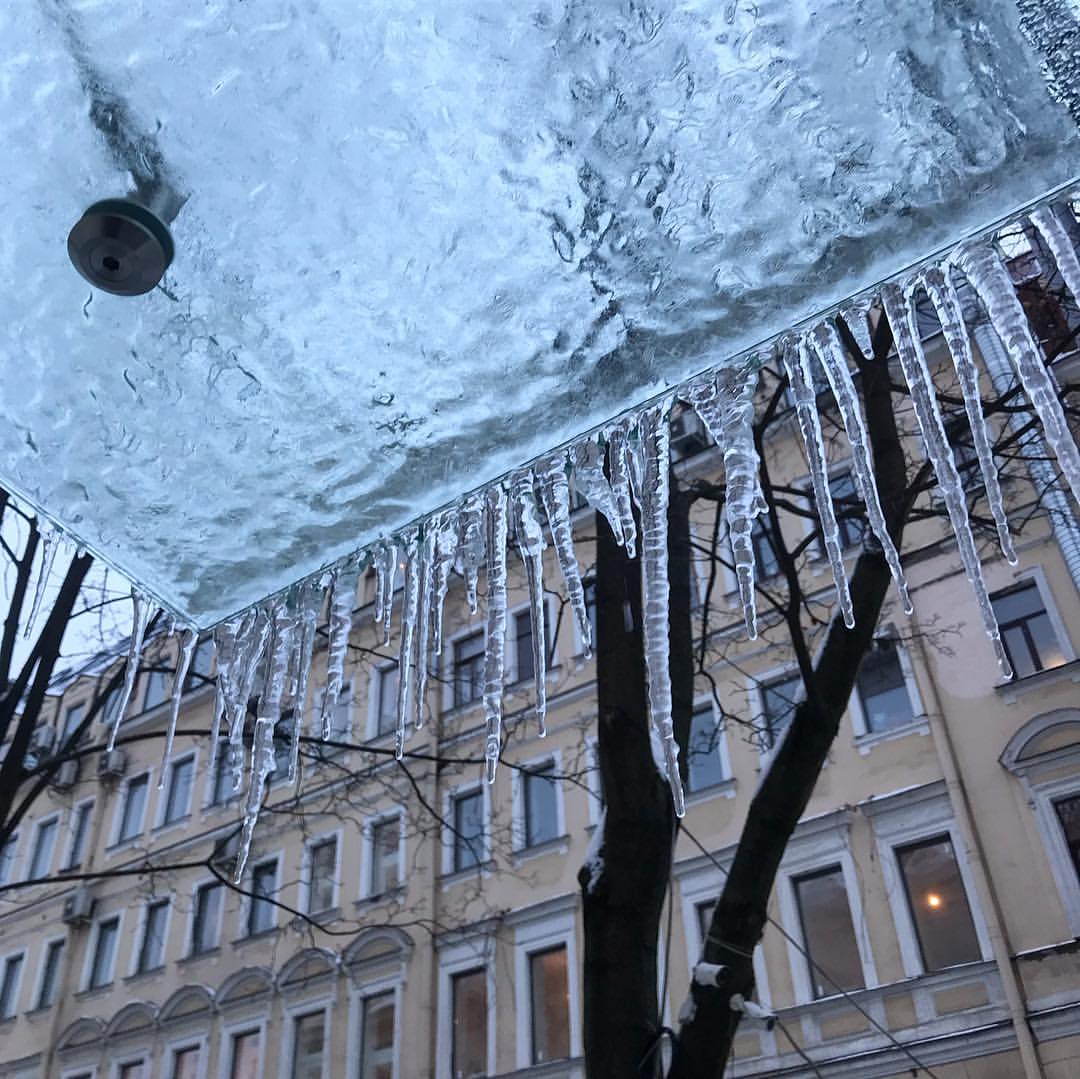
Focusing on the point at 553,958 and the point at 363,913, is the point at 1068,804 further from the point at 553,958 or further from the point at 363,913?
the point at 363,913

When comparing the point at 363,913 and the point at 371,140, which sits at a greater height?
the point at 363,913

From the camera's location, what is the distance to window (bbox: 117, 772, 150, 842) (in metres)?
20.0

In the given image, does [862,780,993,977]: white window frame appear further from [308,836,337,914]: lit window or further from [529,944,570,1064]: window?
[308,836,337,914]: lit window

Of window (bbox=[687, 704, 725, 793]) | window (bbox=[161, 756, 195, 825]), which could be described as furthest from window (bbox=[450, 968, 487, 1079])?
window (bbox=[161, 756, 195, 825])

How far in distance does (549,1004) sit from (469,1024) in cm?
136

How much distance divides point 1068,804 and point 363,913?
9.64m

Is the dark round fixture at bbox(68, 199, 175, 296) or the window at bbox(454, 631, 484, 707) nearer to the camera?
the dark round fixture at bbox(68, 199, 175, 296)

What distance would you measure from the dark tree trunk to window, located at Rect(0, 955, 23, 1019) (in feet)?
61.5

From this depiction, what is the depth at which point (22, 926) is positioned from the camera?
20.4 m

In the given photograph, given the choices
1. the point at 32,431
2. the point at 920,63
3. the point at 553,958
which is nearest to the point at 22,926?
the point at 553,958

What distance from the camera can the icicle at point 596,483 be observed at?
9.63 ft

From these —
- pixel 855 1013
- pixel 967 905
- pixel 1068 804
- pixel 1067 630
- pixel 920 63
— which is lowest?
pixel 920 63

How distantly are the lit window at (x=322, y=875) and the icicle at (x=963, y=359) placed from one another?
1470cm

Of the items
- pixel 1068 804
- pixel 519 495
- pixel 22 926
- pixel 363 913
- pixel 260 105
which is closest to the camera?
pixel 260 105
